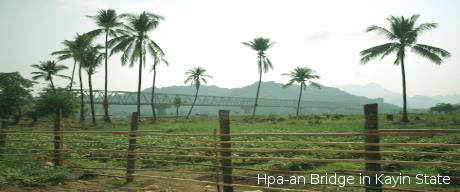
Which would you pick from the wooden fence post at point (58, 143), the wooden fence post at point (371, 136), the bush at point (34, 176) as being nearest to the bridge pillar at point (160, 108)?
the wooden fence post at point (58, 143)

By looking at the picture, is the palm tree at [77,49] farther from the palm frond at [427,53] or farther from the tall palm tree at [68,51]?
the palm frond at [427,53]

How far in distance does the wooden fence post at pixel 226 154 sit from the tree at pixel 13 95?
30026mm

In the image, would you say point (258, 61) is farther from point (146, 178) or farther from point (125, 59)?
point (146, 178)

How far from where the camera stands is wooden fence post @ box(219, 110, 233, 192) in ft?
22.6

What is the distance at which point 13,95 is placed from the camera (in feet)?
105

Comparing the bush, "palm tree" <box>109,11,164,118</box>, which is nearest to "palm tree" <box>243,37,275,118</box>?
"palm tree" <box>109,11,164,118</box>

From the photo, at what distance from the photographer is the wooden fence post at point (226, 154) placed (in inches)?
271

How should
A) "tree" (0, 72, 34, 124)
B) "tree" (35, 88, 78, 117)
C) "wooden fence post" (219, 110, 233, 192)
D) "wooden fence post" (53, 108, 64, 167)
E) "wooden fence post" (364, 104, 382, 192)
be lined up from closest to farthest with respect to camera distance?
"wooden fence post" (364, 104, 382, 192) → "wooden fence post" (219, 110, 233, 192) → "wooden fence post" (53, 108, 64, 167) → "tree" (35, 88, 78, 117) → "tree" (0, 72, 34, 124)

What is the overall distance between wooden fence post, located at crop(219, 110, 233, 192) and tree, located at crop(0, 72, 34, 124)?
30.0 meters

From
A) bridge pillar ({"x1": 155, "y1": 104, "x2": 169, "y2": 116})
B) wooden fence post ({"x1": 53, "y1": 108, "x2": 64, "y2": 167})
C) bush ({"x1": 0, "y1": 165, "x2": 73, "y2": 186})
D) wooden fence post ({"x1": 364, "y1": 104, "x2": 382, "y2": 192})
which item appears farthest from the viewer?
bridge pillar ({"x1": 155, "y1": 104, "x2": 169, "y2": 116})

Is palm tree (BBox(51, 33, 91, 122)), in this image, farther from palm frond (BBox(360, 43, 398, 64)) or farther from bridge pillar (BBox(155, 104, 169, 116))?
bridge pillar (BBox(155, 104, 169, 116))

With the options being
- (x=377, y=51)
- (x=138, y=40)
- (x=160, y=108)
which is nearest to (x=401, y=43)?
(x=377, y=51)

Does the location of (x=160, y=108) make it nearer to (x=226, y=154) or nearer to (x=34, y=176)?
(x=34, y=176)

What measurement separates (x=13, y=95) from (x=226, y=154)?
30549mm
